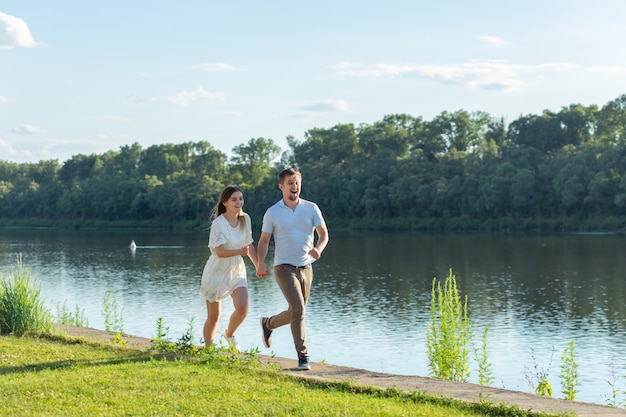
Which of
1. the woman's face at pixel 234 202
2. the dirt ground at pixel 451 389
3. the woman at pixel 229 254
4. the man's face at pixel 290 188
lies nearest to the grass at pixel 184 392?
the dirt ground at pixel 451 389

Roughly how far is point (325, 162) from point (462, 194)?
80.6ft

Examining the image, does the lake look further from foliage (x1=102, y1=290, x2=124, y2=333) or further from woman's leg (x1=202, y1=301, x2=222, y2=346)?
woman's leg (x1=202, y1=301, x2=222, y2=346)

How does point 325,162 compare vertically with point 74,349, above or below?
above

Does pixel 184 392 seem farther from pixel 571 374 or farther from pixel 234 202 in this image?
pixel 571 374

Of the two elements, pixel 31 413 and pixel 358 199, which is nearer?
pixel 31 413

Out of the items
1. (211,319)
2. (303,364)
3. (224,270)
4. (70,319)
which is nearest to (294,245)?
(224,270)

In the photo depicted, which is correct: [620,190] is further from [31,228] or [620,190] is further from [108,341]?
[31,228]

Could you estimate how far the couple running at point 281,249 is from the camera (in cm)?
877

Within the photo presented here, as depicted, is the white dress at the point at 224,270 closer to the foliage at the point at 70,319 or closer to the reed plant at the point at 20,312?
the reed plant at the point at 20,312

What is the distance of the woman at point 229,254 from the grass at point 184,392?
2.04ft

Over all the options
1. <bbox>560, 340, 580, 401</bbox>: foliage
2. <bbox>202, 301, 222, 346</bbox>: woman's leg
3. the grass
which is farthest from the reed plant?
<bbox>560, 340, 580, 401</bbox>: foliage

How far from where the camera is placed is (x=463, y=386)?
8023mm

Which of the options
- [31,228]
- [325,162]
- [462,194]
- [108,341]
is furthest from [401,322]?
[31,228]

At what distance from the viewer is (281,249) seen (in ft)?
28.8
